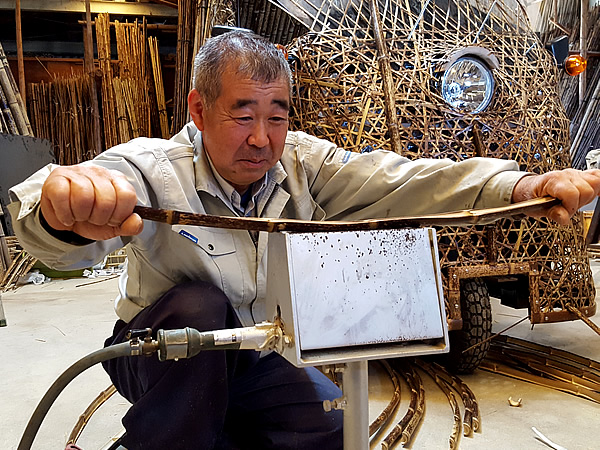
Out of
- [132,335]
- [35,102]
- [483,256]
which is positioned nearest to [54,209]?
[132,335]

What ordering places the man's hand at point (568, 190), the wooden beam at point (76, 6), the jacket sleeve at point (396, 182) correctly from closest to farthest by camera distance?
the man's hand at point (568, 190)
the jacket sleeve at point (396, 182)
the wooden beam at point (76, 6)

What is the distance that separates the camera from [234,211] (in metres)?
1.40

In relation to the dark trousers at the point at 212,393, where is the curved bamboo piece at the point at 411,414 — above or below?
below

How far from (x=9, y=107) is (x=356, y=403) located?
5587 mm

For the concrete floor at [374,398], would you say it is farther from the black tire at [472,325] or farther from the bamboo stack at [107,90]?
the bamboo stack at [107,90]

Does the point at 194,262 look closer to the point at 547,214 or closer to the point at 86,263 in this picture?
the point at 86,263

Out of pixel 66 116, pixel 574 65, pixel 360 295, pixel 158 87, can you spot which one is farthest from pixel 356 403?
pixel 66 116

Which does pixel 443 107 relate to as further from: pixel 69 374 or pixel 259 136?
pixel 69 374

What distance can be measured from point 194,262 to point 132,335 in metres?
0.46

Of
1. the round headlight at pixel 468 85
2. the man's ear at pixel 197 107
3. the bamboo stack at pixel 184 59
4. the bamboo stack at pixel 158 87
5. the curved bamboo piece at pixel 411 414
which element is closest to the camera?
the man's ear at pixel 197 107

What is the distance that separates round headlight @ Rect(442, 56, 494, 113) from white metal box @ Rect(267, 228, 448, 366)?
1555 millimetres

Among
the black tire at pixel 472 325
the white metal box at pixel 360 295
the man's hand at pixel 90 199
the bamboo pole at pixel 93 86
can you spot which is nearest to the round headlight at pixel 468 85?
the black tire at pixel 472 325

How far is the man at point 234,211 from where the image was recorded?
1.22 m

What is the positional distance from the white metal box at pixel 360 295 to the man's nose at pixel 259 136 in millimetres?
456
